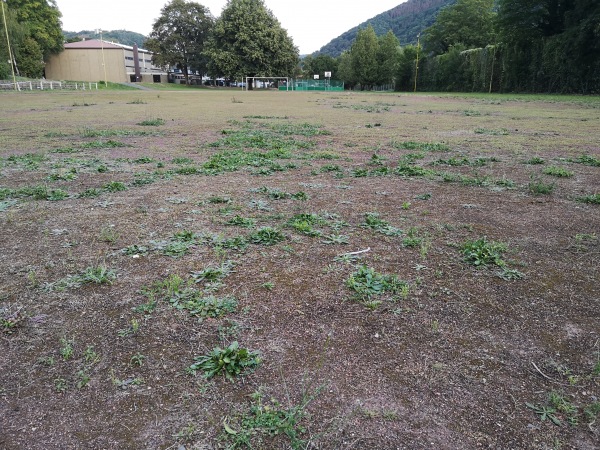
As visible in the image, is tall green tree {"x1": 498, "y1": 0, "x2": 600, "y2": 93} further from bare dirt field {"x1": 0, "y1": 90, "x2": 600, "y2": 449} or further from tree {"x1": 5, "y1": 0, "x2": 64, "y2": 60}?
tree {"x1": 5, "y1": 0, "x2": 64, "y2": 60}

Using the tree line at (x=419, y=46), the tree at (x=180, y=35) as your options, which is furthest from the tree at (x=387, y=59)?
the tree at (x=180, y=35)

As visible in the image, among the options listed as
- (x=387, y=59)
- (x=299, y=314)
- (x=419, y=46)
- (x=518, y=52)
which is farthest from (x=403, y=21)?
(x=299, y=314)

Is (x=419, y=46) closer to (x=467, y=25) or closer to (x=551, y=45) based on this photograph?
(x=467, y=25)

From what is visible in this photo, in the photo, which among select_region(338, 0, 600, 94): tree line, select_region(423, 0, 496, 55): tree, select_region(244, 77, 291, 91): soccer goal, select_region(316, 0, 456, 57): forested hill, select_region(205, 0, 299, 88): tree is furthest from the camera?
select_region(316, 0, 456, 57): forested hill

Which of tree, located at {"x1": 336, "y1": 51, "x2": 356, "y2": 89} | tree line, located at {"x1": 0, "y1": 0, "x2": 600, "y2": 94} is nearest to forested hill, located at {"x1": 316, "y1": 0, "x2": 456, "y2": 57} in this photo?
tree, located at {"x1": 336, "y1": 51, "x2": 356, "y2": 89}

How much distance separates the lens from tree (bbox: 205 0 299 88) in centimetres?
5522

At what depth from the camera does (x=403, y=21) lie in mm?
158500

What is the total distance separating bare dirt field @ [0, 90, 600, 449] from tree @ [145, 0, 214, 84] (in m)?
66.3

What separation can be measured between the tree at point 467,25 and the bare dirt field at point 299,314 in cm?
5873

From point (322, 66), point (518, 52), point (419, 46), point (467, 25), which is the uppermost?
point (467, 25)

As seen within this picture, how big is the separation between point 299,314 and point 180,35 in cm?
7283

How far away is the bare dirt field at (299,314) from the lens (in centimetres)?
175

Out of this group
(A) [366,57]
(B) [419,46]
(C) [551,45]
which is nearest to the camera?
(C) [551,45]

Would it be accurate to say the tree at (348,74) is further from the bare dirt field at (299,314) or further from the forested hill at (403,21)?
the forested hill at (403,21)
